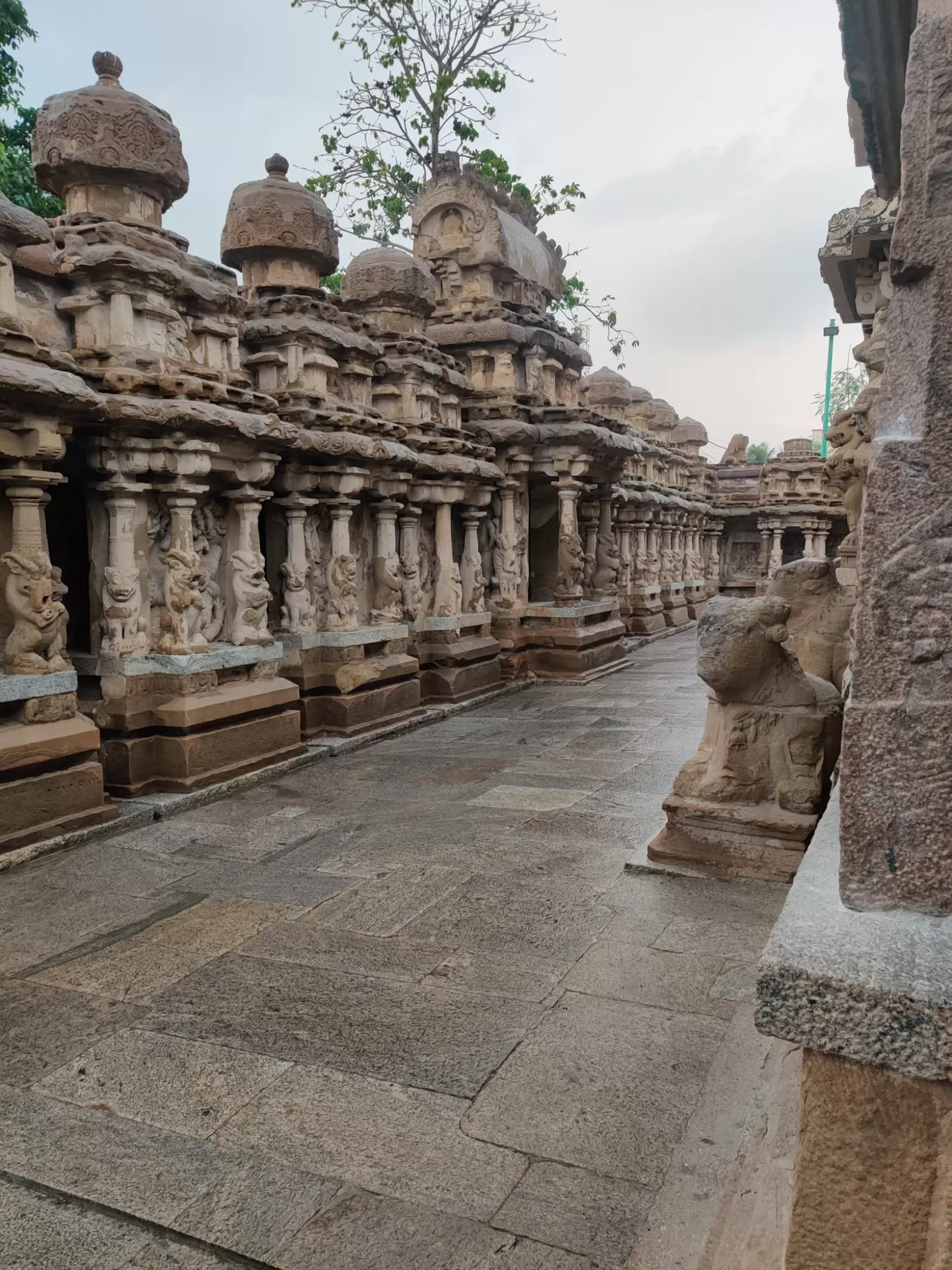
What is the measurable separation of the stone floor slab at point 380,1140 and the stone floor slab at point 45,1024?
2.57ft

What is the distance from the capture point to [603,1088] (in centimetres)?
284

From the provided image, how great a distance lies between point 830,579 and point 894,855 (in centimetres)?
399

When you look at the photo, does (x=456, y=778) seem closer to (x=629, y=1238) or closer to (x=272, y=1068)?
(x=272, y=1068)

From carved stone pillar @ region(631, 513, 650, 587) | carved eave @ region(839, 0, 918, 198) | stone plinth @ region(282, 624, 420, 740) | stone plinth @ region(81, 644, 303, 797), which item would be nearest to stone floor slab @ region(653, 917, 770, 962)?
carved eave @ region(839, 0, 918, 198)

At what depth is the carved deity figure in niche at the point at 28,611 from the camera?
5.52m

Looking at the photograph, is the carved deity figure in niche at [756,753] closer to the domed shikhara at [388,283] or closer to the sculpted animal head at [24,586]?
the sculpted animal head at [24,586]

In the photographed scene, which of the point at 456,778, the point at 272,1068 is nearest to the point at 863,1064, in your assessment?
the point at 272,1068

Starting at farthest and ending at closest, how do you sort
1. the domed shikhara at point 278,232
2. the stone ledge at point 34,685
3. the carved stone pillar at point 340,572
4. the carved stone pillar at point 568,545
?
the carved stone pillar at point 568,545, the carved stone pillar at point 340,572, the domed shikhara at point 278,232, the stone ledge at point 34,685

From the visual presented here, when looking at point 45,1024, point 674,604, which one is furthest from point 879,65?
point 674,604

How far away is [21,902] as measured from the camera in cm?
456

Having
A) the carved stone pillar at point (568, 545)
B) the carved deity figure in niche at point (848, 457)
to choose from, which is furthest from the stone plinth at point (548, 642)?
the carved deity figure in niche at point (848, 457)

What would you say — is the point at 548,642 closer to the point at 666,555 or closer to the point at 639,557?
the point at 639,557

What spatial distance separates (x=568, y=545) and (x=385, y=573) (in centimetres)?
389

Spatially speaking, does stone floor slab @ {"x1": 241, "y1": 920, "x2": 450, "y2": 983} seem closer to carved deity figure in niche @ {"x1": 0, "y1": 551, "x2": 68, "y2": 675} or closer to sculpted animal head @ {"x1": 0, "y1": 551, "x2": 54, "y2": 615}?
carved deity figure in niche @ {"x1": 0, "y1": 551, "x2": 68, "y2": 675}
